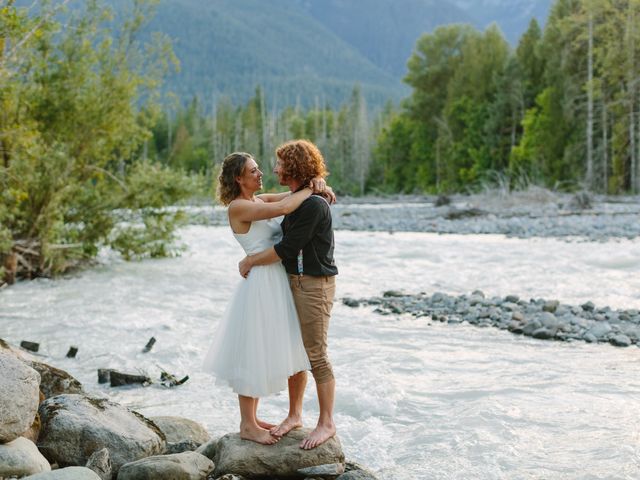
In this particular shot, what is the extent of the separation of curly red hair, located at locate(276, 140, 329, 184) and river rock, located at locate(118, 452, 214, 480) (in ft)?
5.40

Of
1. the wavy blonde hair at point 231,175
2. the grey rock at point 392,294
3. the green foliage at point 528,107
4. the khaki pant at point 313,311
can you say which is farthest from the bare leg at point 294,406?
the green foliage at point 528,107

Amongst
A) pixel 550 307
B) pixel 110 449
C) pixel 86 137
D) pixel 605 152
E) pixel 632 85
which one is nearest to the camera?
pixel 110 449

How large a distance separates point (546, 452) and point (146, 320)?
5.98m

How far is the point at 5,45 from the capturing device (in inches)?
388

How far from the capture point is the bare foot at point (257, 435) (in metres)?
4.18

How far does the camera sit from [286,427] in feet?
14.0

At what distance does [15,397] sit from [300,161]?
6.42ft

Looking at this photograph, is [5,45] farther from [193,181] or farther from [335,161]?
[335,161]

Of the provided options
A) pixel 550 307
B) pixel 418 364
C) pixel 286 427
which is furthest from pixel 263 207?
pixel 550 307

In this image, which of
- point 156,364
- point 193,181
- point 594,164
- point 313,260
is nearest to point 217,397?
point 156,364

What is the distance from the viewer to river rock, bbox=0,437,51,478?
3616 mm

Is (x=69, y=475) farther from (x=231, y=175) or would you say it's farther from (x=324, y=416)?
(x=231, y=175)

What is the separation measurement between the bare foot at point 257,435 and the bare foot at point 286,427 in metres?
0.03

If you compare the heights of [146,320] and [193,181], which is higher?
[193,181]
